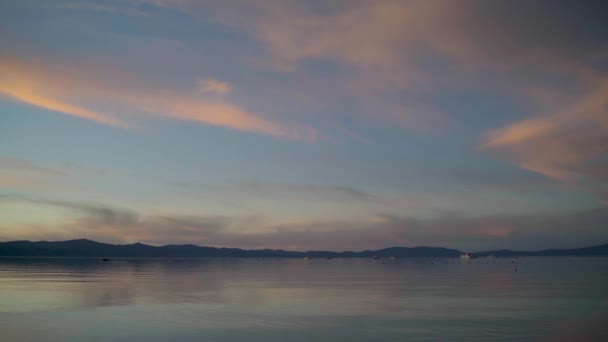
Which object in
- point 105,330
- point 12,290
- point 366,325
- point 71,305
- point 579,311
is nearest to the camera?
point 105,330

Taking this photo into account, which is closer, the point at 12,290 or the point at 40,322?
the point at 40,322

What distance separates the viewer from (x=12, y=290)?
44.7m

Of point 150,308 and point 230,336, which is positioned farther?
point 150,308

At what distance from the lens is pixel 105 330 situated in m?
24.6

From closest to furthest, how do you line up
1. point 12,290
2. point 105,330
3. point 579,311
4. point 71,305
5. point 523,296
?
1. point 105,330
2. point 579,311
3. point 71,305
4. point 523,296
5. point 12,290

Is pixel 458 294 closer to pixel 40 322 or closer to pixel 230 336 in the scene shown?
pixel 230 336

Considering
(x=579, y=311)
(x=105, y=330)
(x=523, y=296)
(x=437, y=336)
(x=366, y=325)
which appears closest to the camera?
(x=437, y=336)

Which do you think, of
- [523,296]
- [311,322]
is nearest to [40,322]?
[311,322]

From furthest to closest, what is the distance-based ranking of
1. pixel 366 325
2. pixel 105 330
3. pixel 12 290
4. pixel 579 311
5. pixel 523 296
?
pixel 12 290 → pixel 523 296 → pixel 579 311 → pixel 366 325 → pixel 105 330

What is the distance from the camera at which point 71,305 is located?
34.1 meters

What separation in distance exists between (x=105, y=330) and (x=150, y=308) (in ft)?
26.6

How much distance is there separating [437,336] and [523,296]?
2203 cm

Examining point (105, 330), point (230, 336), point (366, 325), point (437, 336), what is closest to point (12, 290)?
point (105, 330)

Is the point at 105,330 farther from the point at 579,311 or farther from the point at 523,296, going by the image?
the point at 523,296
